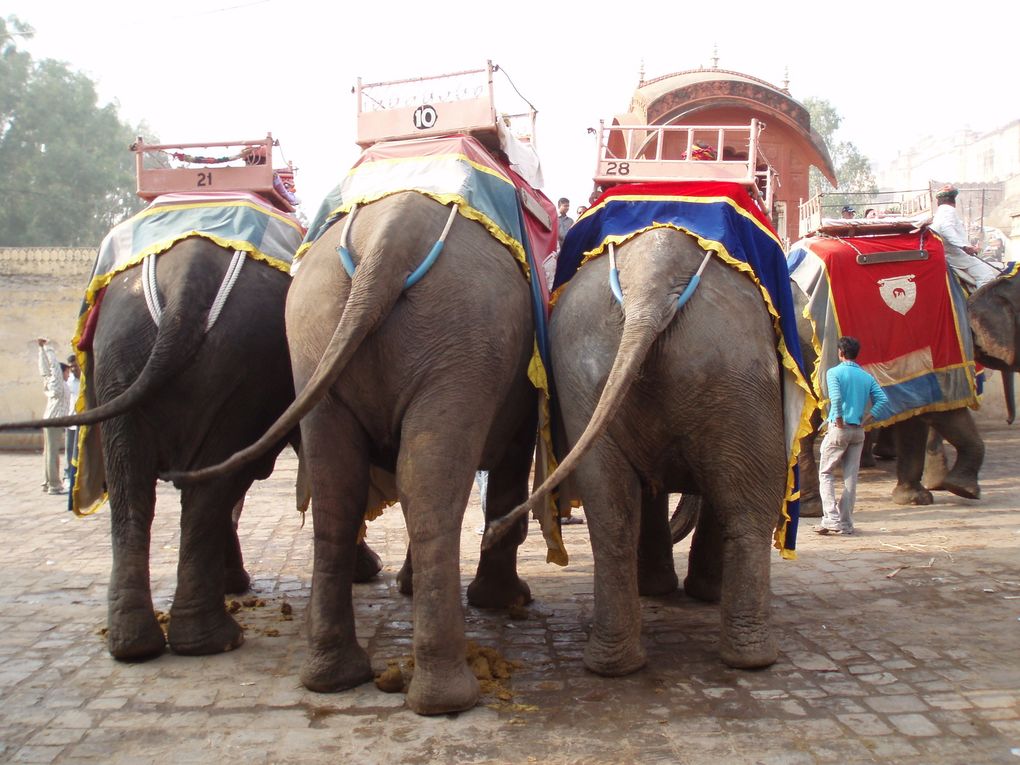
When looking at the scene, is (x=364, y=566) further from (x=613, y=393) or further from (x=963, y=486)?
(x=963, y=486)

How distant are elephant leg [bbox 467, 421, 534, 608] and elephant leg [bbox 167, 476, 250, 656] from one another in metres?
1.40

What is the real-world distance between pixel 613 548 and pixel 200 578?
1.98 meters

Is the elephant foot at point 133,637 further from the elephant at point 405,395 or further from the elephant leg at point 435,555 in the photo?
the elephant leg at point 435,555

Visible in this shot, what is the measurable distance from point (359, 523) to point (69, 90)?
3757 cm

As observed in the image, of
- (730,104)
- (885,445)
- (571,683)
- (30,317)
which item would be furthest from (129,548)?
(30,317)

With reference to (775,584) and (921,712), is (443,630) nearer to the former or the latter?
(921,712)

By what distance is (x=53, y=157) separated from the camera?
3506 centimetres

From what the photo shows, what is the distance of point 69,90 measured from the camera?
120ft

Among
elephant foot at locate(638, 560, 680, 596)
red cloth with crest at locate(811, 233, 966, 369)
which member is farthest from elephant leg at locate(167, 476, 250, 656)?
red cloth with crest at locate(811, 233, 966, 369)

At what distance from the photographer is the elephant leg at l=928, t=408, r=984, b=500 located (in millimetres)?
8984

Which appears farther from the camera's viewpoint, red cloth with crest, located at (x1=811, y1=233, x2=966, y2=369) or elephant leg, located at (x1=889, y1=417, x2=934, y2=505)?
elephant leg, located at (x1=889, y1=417, x2=934, y2=505)

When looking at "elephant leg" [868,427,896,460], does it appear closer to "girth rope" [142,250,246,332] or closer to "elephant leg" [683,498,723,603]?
"elephant leg" [683,498,723,603]

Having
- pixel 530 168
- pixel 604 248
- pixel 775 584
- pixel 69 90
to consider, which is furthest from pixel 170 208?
pixel 69 90

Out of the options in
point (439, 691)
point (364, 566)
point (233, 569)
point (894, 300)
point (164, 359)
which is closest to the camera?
point (439, 691)
